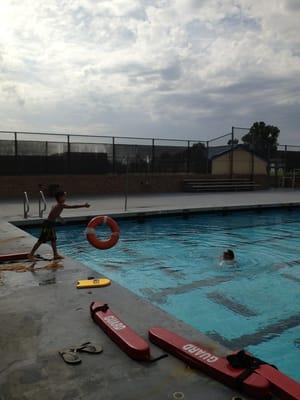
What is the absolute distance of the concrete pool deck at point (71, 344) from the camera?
255 cm

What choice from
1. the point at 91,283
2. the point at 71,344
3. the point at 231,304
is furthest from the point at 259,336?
the point at 71,344

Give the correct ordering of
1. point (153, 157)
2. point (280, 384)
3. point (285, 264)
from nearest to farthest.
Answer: point (280, 384) < point (285, 264) < point (153, 157)

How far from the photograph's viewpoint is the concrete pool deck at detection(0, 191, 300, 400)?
2.55 metres

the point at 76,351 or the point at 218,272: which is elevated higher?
the point at 76,351

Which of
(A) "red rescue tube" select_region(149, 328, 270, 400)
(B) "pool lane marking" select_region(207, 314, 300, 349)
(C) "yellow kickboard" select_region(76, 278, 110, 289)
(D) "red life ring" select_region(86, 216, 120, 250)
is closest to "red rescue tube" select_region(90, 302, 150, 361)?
(A) "red rescue tube" select_region(149, 328, 270, 400)

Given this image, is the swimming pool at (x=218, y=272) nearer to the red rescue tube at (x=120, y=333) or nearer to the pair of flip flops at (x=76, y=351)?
the red rescue tube at (x=120, y=333)

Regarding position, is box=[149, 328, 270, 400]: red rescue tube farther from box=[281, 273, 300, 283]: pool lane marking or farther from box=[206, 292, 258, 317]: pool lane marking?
box=[281, 273, 300, 283]: pool lane marking

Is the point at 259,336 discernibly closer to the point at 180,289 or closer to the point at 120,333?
the point at 180,289

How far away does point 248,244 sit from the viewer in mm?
10672

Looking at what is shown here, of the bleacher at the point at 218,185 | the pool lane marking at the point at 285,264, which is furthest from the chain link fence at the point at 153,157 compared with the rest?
the pool lane marking at the point at 285,264

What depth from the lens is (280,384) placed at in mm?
2523

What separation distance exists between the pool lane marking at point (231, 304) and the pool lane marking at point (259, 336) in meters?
0.47

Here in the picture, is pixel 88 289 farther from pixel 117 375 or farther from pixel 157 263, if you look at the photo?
pixel 157 263

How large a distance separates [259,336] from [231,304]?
115 centimetres
